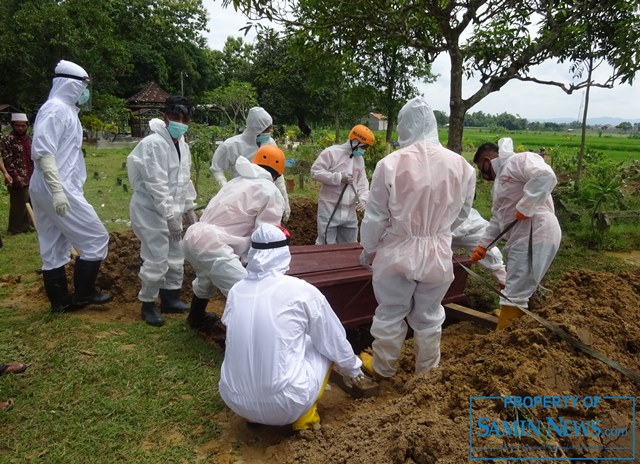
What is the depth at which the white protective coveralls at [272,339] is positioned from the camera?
231 centimetres

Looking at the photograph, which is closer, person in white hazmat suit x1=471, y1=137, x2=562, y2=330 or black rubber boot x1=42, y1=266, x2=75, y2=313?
person in white hazmat suit x1=471, y1=137, x2=562, y2=330

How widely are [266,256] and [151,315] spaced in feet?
7.25

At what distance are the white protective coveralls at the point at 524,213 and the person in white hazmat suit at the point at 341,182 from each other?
1.82 meters

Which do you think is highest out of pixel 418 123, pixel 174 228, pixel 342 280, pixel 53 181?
pixel 418 123

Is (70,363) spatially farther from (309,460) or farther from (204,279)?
(309,460)

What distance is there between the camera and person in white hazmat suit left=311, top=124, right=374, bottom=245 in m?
5.40

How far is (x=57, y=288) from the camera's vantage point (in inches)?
162

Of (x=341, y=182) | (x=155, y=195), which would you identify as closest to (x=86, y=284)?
(x=155, y=195)

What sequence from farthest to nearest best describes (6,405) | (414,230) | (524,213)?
(524,213)
(414,230)
(6,405)

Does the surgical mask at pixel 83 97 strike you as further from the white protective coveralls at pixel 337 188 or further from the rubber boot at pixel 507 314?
the rubber boot at pixel 507 314

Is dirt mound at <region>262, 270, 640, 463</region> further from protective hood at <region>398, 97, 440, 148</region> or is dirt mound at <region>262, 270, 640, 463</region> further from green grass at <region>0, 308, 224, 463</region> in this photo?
protective hood at <region>398, 97, 440, 148</region>

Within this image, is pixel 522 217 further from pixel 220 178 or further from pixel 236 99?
pixel 236 99

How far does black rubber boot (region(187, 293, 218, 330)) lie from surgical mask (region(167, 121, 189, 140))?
138 cm

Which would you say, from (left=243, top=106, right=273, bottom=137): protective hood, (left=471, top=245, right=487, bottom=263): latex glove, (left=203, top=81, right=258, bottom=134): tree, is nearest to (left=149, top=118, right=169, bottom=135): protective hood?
(left=243, top=106, right=273, bottom=137): protective hood
